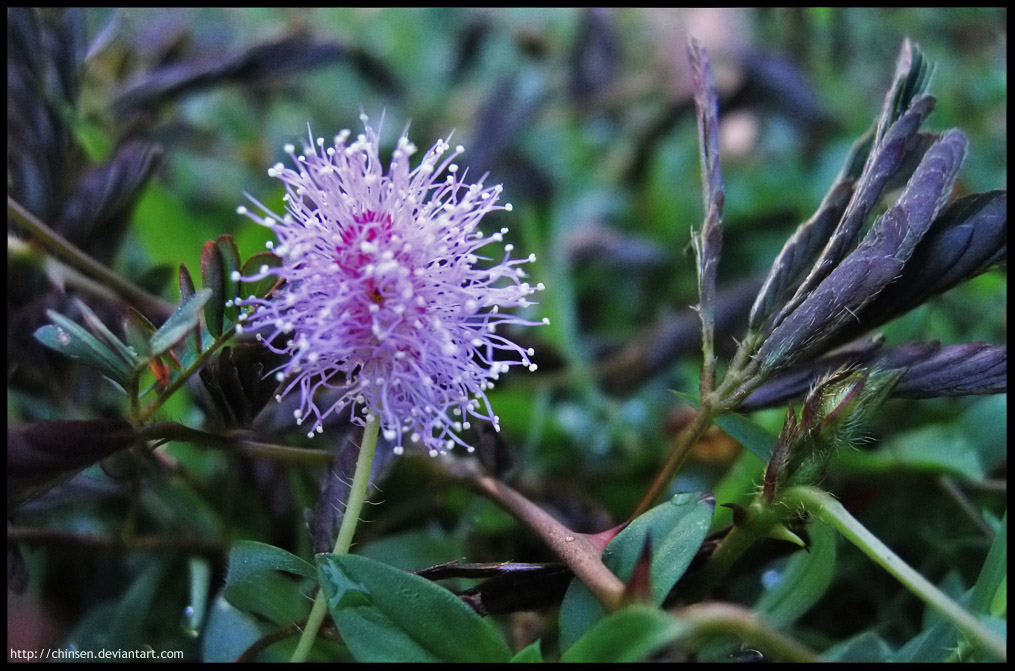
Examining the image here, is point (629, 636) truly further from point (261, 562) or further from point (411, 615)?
point (261, 562)

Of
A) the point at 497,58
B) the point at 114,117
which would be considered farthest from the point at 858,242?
the point at 497,58

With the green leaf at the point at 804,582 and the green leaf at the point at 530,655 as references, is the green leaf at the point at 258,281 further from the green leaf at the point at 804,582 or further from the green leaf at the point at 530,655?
the green leaf at the point at 804,582

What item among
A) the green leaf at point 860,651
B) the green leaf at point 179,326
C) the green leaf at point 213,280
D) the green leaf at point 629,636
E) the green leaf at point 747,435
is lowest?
the green leaf at point 860,651

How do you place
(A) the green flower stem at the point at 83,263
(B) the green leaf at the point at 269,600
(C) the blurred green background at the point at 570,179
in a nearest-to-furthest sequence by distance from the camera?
(B) the green leaf at the point at 269,600 < (A) the green flower stem at the point at 83,263 < (C) the blurred green background at the point at 570,179

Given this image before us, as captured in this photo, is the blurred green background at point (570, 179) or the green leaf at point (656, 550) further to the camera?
the blurred green background at point (570, 179)

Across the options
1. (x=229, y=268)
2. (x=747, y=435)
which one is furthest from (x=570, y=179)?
(x=229, y=268)

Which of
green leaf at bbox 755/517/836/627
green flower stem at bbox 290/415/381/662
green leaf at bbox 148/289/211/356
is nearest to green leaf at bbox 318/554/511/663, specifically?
green flower stem at bbox 290/415/381/662

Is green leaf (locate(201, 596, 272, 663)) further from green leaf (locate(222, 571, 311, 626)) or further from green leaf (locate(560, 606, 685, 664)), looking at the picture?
green leaf (locate(560, 606, 685, 664))

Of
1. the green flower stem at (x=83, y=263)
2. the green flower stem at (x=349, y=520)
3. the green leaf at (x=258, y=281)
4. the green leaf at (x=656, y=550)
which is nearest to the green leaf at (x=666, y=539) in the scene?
the green leaf at (x=656, y=550)
